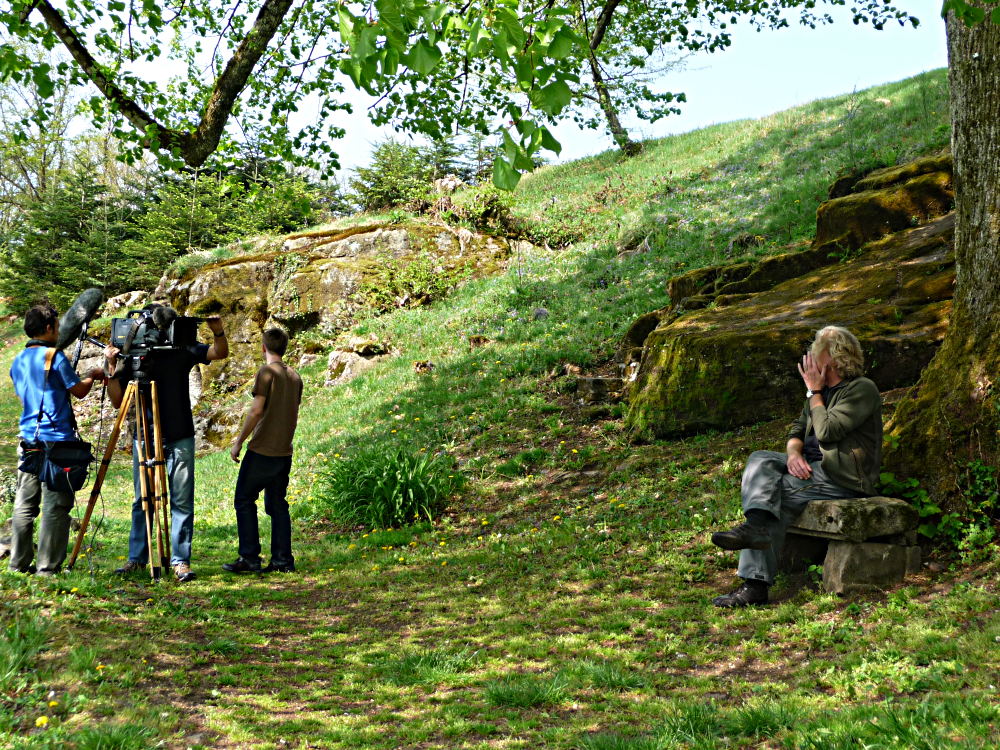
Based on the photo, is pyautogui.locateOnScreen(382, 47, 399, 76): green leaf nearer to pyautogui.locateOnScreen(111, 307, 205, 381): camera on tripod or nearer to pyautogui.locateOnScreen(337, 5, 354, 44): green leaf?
pyautogui.locateOnScreen(337, 5, 354, 44): green leaf

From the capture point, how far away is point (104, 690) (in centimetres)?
384

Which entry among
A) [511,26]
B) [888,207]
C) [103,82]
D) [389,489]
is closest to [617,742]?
[511,26]

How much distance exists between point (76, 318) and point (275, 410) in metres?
1.92

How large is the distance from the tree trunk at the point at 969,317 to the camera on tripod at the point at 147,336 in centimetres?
596

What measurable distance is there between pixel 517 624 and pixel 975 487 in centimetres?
330

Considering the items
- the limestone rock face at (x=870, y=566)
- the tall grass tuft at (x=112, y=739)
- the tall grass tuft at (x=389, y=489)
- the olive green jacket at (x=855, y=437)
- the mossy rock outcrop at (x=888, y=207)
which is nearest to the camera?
the tall grass tuft at (x=112, y=739)

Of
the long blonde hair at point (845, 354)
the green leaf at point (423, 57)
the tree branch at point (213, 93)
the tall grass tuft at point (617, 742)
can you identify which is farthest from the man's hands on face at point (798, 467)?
the tree branch at point (213, 93)

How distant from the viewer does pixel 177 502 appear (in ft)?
20.4

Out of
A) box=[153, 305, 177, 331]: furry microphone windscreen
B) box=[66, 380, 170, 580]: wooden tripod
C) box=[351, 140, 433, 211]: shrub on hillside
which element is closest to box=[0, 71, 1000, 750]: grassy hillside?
box=[66, 380, 170, 580]: wooden tripod

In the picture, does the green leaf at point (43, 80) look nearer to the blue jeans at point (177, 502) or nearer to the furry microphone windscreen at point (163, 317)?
the furry microphone windscreen at point (163, 317)

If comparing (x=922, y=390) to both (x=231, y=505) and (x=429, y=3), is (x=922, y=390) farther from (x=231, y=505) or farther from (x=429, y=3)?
(x=231, y=505)

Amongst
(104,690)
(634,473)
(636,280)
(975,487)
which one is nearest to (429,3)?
(104,690)

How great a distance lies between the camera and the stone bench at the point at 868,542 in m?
4.57

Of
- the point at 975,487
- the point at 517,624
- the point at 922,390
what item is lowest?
the point at 517,624
